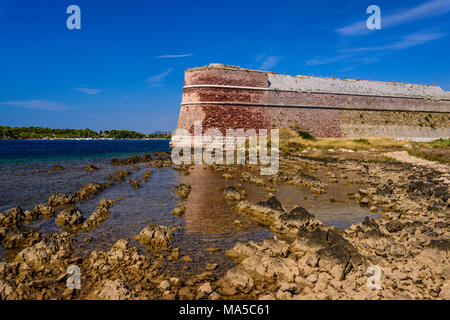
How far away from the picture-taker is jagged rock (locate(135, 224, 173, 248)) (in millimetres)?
5992

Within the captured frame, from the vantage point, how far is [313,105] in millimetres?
34219

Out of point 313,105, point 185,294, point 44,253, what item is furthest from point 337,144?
point 44,253

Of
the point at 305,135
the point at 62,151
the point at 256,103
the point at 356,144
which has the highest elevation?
the point at 256,103

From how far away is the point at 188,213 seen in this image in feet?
28.0

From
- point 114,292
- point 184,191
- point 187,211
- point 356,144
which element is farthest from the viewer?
point 356,144

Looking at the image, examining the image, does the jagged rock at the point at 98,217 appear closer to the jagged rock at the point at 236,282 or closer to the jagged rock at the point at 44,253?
the jagged rock at the point at 44,253

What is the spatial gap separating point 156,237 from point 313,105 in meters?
31.6

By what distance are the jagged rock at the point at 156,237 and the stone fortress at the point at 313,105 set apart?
2413 cm

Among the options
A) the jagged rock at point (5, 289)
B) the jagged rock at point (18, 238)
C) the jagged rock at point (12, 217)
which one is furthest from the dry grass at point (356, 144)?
the jagged rock at point (5, 289)

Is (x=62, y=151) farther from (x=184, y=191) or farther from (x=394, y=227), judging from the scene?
(x=394, y=227)

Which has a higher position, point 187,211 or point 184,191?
point 184,191
